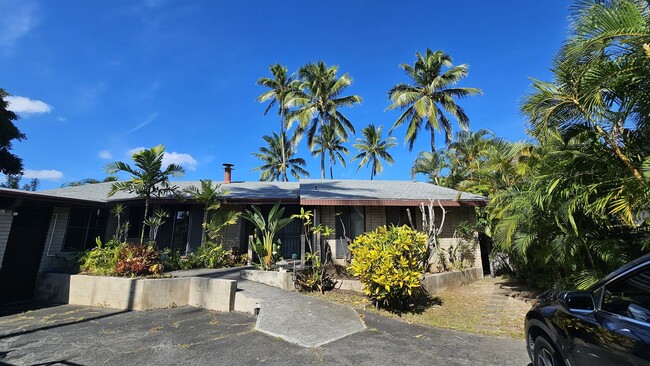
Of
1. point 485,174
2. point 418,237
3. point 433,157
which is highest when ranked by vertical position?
point 433,157

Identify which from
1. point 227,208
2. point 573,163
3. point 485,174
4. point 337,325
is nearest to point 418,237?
point 337,325

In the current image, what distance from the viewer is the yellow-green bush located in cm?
667

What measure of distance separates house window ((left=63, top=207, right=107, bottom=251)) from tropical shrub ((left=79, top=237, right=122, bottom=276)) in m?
1.90

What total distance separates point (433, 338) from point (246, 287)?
5.17m

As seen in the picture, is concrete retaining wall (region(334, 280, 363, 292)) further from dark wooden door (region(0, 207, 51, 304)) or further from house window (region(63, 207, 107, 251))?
house window (region(63, 207, 107, 251))

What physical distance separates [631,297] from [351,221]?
30.0ft

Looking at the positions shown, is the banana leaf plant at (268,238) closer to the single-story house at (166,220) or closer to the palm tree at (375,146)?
the single-story house at (166,220)

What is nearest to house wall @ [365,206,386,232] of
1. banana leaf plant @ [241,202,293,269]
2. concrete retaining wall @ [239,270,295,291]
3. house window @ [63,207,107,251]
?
banana leaf plant @ [241,202,293,269]

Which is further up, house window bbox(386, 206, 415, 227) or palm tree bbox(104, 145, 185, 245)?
palm tree bbox(104, 145, 185, 245)

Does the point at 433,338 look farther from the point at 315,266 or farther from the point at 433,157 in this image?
the point at 433,157

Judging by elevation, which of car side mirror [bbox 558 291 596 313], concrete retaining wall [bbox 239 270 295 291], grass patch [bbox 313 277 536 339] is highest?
car side mirror [bbox 558 291 596 313]

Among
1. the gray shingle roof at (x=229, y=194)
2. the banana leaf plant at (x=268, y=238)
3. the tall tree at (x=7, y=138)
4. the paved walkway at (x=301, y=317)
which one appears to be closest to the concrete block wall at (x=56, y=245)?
the gray shingle roof at (x=229, y=194)

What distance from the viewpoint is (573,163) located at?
17.0ft

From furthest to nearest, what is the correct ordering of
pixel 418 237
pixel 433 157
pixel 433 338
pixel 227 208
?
pixel 433 157 < pixel 227 208 < pixel 418 237 < pixel 433 338
